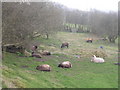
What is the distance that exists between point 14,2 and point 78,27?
65107mm

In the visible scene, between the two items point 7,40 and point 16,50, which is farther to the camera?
point 16,50

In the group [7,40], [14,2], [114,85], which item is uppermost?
[14,2]

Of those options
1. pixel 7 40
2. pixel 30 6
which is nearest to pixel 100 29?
pixel 30 6

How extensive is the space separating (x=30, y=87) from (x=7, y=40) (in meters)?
8.30

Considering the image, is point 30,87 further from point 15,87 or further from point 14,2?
point 14,2

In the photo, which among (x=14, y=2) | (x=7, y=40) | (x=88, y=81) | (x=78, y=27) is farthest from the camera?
(x=78, y=27)

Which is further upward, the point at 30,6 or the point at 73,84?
the point at 30,6

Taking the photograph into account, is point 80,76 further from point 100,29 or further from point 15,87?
point 100,29

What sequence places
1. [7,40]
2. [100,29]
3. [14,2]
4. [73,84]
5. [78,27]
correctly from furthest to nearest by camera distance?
1. [78,27]
2. [100,29]
3. [7,40]
4. [14,2]
5. [73,84]

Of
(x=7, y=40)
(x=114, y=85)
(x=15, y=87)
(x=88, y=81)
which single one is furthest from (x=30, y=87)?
(x=7, y=40)

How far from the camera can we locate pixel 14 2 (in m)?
18.2

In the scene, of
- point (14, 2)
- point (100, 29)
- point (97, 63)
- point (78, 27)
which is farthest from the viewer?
point (78, 27)

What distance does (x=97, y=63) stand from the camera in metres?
22.5

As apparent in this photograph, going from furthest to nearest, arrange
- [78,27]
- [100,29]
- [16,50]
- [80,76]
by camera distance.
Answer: [78,27] < [100,29] < [16,50] < [80,76]
